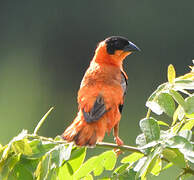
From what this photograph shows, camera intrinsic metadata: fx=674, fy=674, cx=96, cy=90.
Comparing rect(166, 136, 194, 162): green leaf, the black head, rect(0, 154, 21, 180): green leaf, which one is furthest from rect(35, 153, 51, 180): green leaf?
the black head

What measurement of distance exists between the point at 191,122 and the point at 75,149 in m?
0.51

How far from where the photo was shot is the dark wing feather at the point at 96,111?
3.35m

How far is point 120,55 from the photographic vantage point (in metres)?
4.83

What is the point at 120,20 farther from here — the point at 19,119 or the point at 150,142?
the point at 150,142

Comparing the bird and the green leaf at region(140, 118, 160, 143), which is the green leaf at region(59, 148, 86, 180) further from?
the green leaf at region(140, 118, 160, 143)

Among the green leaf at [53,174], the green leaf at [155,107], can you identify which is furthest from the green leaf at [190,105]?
the green leaf at [53,174]

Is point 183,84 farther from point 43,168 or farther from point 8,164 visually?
point 8,164

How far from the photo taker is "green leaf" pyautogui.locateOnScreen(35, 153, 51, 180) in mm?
2453

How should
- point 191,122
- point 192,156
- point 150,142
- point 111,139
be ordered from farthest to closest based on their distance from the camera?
point 111,139 < point 191,122 < point 150,142 < point 192,156

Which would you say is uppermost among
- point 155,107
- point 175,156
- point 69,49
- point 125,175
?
point 155,107

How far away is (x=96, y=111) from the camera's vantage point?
11.5ft

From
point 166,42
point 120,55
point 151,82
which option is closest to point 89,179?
point 120,55

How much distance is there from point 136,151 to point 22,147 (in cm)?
42

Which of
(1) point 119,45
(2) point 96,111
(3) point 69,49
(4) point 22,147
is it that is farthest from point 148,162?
(3) point 69,49
